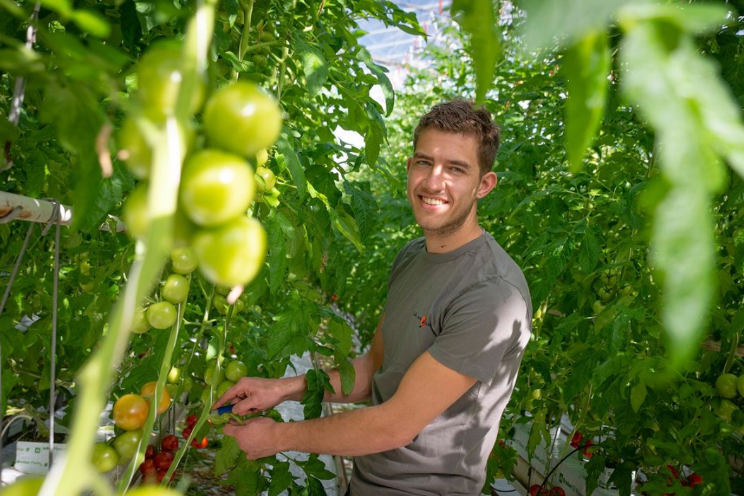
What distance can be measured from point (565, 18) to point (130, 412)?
91cm

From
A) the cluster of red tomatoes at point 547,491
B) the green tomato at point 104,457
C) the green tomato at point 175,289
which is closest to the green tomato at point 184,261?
the green tomato at point 175,289

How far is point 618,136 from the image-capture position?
2.49 metres

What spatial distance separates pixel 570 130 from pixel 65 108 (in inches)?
13.1

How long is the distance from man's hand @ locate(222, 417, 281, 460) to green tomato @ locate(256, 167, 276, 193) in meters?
0.59

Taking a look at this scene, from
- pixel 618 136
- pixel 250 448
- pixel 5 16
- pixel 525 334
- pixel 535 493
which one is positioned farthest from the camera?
pixel 535 493

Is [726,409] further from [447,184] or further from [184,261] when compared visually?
[184,261]

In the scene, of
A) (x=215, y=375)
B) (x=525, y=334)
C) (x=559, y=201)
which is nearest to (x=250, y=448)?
(x=215, y=375)

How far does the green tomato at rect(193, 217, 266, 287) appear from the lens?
1.16ft

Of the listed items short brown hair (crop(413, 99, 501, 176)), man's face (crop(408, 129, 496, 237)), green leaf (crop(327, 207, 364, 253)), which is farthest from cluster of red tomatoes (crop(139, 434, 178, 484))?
short brown hair (crop(413, 99, 501, 176))

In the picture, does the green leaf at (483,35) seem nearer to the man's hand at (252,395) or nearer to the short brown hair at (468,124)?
the man's hand at (252,395)

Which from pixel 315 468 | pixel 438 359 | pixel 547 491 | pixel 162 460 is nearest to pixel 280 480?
pixel 315 468

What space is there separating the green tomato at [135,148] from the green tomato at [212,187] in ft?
0.08

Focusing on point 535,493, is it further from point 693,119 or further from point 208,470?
point 693,119

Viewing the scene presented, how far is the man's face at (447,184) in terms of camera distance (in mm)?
1860
